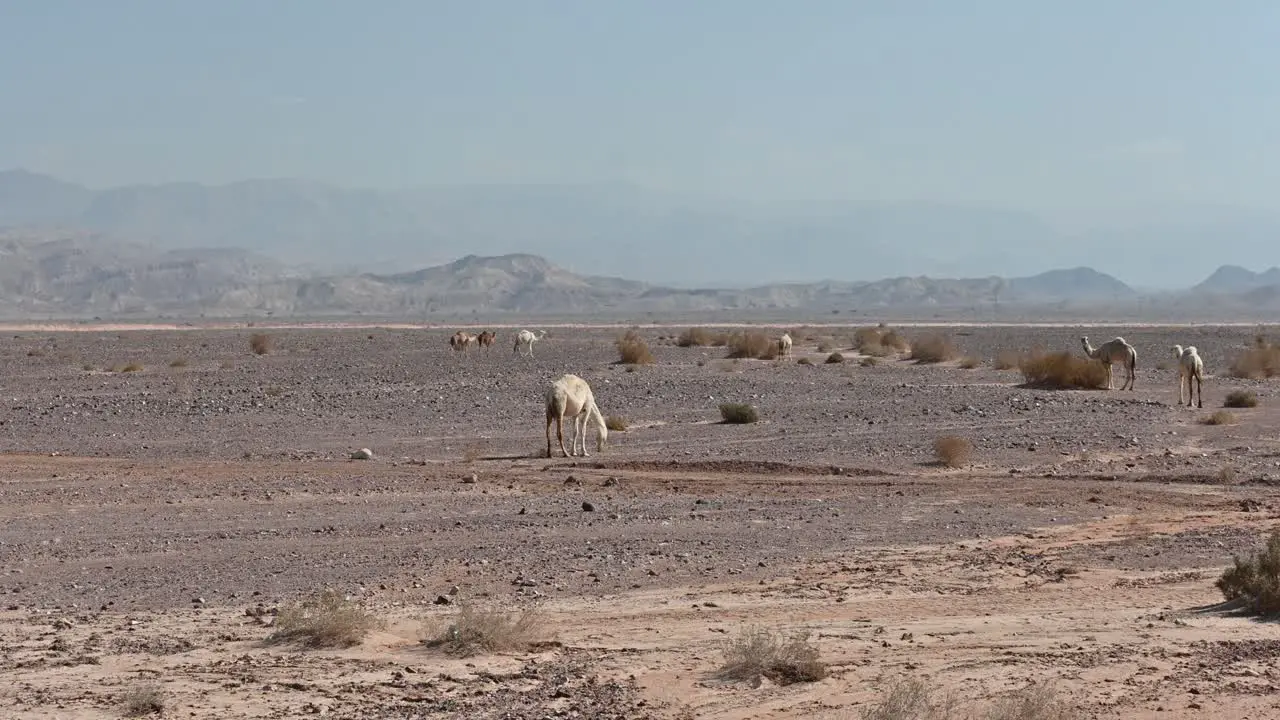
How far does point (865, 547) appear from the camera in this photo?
50.3 ft

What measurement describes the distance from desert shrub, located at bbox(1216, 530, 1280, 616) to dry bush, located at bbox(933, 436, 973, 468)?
32.1ft

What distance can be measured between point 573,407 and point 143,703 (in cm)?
1433

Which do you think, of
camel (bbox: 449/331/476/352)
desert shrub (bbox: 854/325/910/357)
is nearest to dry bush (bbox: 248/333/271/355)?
camel (bbox: 449/331/476/352)

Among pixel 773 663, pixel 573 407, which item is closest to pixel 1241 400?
pixel 573 407

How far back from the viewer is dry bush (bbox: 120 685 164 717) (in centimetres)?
947

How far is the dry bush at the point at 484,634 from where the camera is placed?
1084 cm

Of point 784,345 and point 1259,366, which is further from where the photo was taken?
point 784,345

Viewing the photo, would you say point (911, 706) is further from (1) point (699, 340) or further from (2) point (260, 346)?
(1) point (699, 340)

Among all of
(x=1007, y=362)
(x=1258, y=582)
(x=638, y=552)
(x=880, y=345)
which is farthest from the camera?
(x=880, y=345)

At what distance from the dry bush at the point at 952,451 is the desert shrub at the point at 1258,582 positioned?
980 cm

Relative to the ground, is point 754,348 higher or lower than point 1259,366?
higher

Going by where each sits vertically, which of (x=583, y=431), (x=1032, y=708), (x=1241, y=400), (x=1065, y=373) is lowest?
(x=1032, y=708)

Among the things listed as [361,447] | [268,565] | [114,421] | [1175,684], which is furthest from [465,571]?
[114,421]

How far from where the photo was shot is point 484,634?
35.5ft
